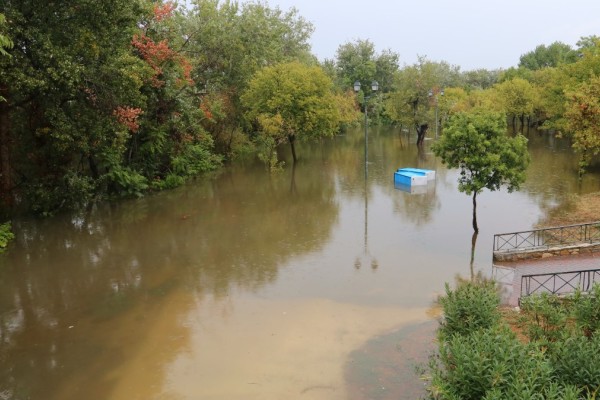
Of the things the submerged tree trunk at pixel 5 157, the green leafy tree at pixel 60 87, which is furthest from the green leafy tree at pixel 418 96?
the submerged tree trunk at pixel 5 157

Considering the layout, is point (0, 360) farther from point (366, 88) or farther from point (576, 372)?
point (366, 88)

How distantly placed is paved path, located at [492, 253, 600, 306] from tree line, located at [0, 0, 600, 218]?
7.75 m

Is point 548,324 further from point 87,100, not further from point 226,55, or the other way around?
point 226,55

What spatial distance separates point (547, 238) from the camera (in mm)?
18406

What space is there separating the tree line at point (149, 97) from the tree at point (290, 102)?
0.10m

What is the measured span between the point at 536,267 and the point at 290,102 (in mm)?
23569

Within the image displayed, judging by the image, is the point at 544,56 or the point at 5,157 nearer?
the point at 5,157

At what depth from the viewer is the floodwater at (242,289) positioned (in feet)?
34.9

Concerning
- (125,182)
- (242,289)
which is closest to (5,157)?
(125,182)

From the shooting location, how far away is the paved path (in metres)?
14.9

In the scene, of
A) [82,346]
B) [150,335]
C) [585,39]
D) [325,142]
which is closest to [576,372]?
[150,335]

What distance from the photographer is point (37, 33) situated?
1820 centimetres

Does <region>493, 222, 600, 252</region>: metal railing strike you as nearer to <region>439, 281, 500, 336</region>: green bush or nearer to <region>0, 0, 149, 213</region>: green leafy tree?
<region>439, 281, 500, 336</region>: green bush

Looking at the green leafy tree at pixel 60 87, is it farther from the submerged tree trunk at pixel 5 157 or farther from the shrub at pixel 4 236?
the shrub at pixel 4 236
